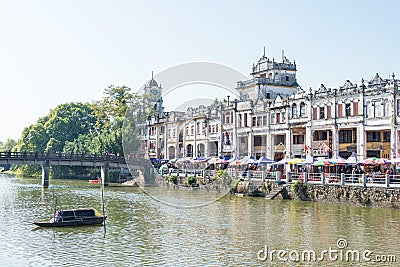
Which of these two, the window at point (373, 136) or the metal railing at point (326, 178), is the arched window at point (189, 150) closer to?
the metal railing at point (326, 178)

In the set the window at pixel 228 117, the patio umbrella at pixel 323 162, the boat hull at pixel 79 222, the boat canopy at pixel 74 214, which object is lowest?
the boat hull at pixel 79 222

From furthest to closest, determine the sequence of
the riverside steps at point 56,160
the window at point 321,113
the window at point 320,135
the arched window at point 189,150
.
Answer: the arched window at point 189,150, the riverside steps at point 56,160, the window at point 320,135, the window at point 321,113

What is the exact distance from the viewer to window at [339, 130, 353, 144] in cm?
5772

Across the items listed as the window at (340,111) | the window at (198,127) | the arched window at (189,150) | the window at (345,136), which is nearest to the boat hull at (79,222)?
the window at (340,111)

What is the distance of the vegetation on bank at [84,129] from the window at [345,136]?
3736 centimetres

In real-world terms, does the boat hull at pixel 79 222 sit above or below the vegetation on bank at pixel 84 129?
below

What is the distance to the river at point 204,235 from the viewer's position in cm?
2655

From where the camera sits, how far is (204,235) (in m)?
32.7

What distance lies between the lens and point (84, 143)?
4031 inches

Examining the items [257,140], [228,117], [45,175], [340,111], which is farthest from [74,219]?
[228,117]

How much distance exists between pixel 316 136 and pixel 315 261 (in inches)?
1454

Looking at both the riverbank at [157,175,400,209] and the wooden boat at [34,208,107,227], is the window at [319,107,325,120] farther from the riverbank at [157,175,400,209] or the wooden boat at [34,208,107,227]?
the wooden boat at [34,208,107,227]

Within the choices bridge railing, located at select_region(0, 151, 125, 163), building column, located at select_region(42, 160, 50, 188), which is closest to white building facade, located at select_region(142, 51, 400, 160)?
bridge railing, located at select_region(0, 151, 125, 163)

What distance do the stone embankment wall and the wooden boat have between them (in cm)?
2119
